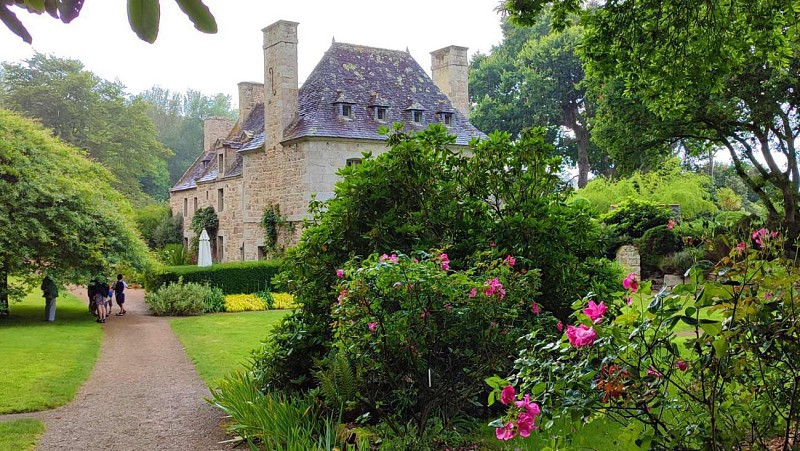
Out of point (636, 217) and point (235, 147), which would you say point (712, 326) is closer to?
point (636, 217)

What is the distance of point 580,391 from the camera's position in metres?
3.38

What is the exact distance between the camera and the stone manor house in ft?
83.7

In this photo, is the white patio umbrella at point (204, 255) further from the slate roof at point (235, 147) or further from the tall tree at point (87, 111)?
the tall tree at point (87, 111)

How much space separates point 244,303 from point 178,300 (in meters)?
2.05

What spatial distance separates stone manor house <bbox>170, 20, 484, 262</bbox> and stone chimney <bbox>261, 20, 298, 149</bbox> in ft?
0.12

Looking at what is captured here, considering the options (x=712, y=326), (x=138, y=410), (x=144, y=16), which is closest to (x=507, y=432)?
(x=712, y=326)

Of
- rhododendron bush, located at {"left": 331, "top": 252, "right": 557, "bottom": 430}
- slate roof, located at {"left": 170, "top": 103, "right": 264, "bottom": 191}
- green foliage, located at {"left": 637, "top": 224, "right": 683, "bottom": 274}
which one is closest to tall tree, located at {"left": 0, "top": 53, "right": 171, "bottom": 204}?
slate roof, located at {"left": 170, "top": 103, "right": 264, "bottom": 191}

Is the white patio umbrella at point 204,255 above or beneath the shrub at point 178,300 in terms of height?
above

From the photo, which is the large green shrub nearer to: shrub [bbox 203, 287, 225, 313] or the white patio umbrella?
shrub [bbox 203, 287, 225, 313]

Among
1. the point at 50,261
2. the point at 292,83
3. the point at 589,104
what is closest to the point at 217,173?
the point at 292,83

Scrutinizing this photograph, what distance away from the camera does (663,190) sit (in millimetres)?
Answer: 30844

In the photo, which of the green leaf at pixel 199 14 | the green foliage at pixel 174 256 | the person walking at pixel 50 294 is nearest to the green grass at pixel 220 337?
the person walking at pixel 50 294

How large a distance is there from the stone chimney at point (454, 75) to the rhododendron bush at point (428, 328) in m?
24.3

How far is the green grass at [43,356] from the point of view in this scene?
966cm
